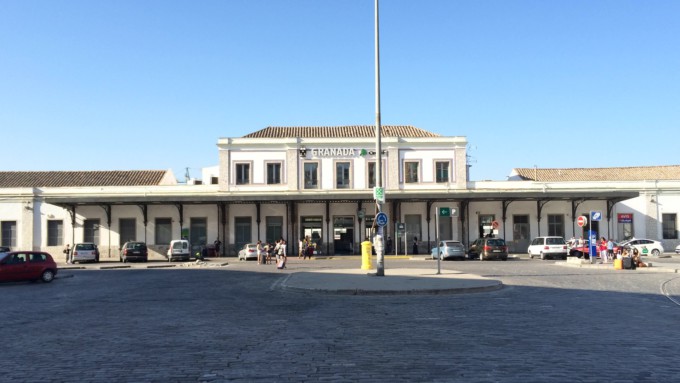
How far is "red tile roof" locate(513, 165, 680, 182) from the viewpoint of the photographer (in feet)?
175

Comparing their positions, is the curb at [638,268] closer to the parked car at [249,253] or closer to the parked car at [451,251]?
the parked car at [451,251]

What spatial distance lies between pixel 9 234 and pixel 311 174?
25607 millimetres

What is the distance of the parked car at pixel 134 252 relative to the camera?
40938 mm

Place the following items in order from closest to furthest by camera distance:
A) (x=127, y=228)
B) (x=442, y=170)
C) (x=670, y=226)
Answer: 1. (x=127, y=228)
2. (x=442, y=170)
3. (x=670, y=226)

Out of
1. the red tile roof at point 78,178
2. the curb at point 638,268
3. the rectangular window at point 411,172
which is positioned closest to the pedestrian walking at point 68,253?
the red tile roof at point 78,178

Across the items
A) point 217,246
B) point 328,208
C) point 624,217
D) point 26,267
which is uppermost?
point 328,208

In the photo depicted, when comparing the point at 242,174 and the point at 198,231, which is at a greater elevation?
the point at 242,174

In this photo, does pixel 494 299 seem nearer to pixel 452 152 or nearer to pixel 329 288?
pixel 329 288

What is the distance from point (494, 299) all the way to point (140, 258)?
107ft

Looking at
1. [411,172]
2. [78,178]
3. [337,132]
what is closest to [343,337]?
[411,172]

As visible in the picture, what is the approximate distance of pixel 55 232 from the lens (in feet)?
154

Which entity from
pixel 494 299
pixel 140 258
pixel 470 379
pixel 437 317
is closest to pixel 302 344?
pixel 470 379

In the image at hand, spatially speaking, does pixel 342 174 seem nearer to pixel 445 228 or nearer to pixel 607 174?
pixel 445 228

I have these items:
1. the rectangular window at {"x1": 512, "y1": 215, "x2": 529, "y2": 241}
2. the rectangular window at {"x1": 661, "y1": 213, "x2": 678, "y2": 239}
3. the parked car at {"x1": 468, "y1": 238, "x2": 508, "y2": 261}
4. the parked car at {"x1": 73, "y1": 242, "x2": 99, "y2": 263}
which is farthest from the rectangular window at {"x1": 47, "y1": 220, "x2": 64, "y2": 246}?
the rectangular window at {"x1": 661, "y1": 213, "x2": 678, "y2": 239}
